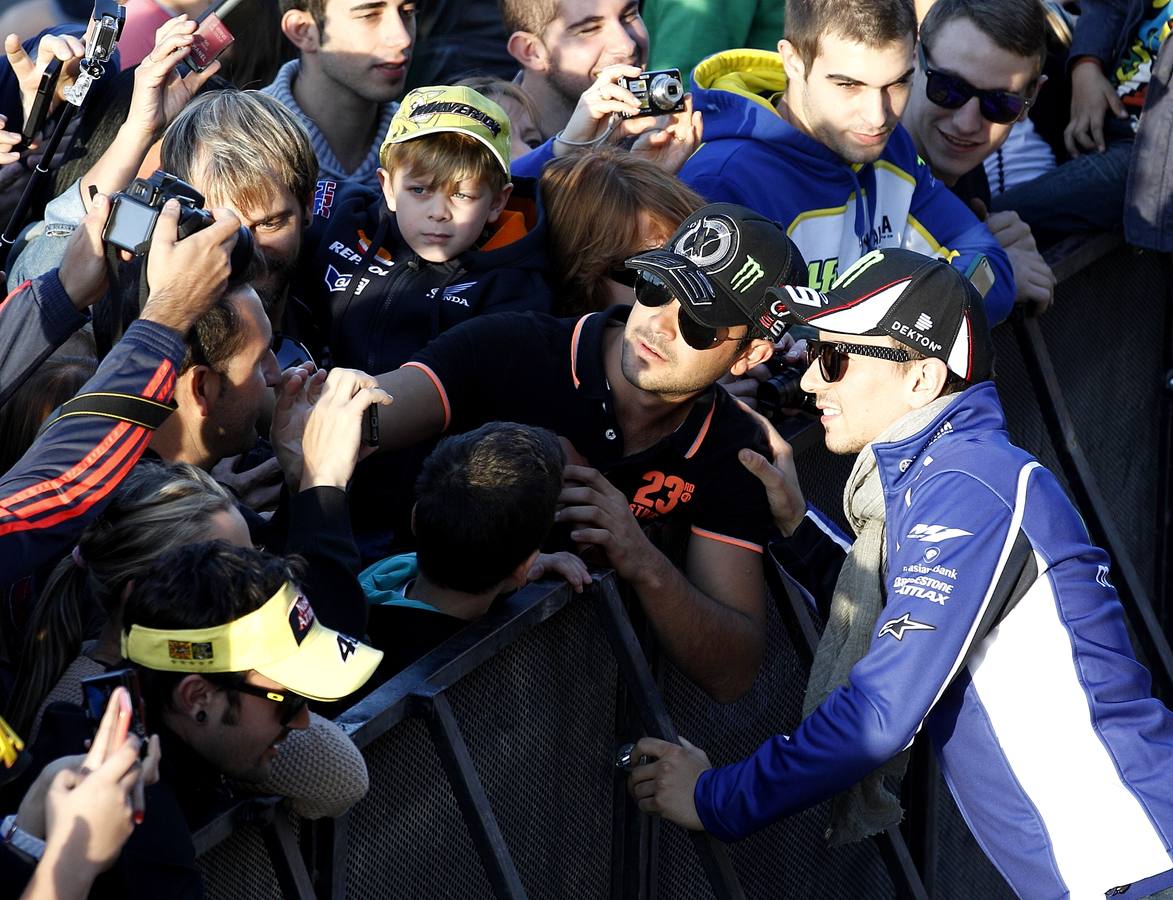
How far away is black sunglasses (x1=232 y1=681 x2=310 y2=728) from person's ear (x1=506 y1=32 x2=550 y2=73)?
3321 mm

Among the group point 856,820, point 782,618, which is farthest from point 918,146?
point 856,820

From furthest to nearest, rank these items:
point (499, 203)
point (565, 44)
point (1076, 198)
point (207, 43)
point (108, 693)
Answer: point (1076, 198)
point (565, 44)
point (207, 43)
point (499, 203)
point (108, 693)

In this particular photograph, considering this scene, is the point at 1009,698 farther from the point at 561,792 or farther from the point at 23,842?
the point at 23,842

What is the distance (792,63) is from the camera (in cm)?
477

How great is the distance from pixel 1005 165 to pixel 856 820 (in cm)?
386

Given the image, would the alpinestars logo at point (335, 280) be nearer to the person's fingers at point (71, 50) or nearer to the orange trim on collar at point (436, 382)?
the orange trim on collar at point (436, 382)

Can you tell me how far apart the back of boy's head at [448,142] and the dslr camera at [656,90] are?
59 cm

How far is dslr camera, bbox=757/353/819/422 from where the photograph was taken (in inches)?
163

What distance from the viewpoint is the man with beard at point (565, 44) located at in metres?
5.16

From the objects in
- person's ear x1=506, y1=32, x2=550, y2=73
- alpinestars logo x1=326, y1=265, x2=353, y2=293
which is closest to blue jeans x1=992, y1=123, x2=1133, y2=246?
person's ear x1=506, y1=32, x2=550, y2=73

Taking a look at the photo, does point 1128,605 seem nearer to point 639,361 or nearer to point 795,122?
point 795,122

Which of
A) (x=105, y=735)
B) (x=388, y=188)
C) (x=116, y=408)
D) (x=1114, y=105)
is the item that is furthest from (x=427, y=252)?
(x=1114, y=105)

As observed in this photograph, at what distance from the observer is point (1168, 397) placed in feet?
22.8

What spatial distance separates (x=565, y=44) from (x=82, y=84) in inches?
67.4
